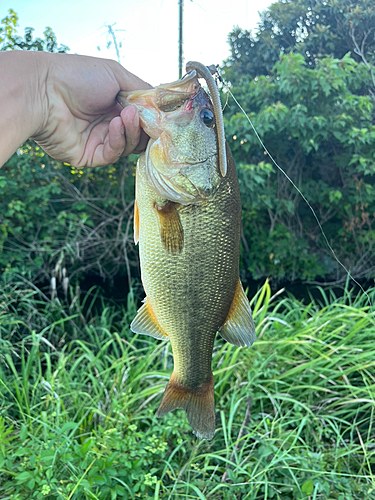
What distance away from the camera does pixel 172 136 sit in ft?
3.67

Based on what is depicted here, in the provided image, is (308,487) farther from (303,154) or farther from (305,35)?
(305,35)

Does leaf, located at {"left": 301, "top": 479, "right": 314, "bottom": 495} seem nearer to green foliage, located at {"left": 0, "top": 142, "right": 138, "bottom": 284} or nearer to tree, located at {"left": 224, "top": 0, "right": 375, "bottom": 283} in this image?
green foliage, located at {"left": 0, "top": 142, "right": 138, "bottom": 284}

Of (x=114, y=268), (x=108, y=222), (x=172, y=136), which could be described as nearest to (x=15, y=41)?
(x=108, y=222)

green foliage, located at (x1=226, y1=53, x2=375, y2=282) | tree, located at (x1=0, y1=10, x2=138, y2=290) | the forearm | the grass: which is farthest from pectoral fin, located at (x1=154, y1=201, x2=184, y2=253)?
green foliage, located at (x1=226, y1=53, x2=375, y2=282)

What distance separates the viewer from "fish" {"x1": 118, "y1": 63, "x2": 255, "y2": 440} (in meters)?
1.10

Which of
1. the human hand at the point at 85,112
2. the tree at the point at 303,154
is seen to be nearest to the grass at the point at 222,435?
the human hand at the point at 85,112

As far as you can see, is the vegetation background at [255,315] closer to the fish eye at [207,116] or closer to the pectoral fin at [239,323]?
the fish eye at [207,116]

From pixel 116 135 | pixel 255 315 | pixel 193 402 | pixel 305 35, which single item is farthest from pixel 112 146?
pixel 305 35

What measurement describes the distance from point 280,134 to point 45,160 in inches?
154

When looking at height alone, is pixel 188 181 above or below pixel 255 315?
above

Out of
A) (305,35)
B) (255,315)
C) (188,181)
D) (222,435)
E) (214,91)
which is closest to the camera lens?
(214,91)

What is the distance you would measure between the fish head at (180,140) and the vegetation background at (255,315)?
0.82 metres

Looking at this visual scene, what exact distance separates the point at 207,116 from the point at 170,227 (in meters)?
0.37

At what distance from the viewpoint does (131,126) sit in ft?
3.81
